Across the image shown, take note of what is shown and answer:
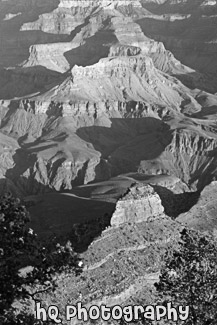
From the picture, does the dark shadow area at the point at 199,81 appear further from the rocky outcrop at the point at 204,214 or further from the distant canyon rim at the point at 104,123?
the rocky outcrop at the point at 204,214

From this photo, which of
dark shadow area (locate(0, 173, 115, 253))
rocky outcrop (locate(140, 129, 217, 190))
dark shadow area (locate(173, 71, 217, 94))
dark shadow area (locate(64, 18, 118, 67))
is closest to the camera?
dark shadow area (locate(0, 173, 115, 253))

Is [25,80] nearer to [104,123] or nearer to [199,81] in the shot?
[104,123]

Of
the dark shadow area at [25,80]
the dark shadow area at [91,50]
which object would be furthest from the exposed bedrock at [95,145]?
the dark shadow area at [91,50]

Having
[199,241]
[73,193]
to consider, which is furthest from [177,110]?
[199,241]

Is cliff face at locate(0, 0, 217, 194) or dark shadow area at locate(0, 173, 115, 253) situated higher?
dark shadow area at locate(0, 173, 115, 253)

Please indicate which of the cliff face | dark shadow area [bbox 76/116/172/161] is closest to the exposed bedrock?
dark shadow area [bbox 76/116/172/161]

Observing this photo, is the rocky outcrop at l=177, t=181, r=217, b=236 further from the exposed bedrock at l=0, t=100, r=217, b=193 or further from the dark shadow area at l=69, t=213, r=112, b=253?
the exposed bedrock at l=0, t=100, r=217, b=193
